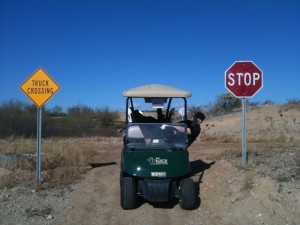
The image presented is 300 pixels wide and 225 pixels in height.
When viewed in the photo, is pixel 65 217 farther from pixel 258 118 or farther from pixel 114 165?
pixel 258 118

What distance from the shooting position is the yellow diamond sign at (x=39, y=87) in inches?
423

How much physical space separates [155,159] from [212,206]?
1479mm

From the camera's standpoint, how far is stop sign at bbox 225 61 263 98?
10.3 m

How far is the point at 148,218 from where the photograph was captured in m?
7.84

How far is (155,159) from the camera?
343 inches

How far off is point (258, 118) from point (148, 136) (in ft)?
86.4

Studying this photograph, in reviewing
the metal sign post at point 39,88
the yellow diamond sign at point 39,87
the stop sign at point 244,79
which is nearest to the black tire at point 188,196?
the stop sign at point 244,79

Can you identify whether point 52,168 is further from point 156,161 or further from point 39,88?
point 156,161

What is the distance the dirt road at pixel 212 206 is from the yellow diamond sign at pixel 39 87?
7.93 feet

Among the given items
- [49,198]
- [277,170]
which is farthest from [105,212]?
[277,170]

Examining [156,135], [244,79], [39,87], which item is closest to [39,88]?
[39,87]

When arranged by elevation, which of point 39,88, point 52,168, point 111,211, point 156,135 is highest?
point 39,88

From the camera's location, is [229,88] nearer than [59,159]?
Yes

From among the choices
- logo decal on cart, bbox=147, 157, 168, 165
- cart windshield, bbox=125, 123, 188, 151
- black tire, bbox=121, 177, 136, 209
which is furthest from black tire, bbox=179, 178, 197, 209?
cart windshield, bbox=125, 123, 188, 151
